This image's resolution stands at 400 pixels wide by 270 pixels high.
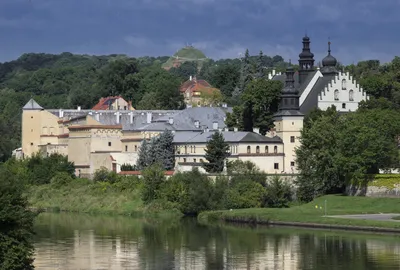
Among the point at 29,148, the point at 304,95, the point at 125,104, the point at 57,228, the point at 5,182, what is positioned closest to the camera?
the point at 5,182

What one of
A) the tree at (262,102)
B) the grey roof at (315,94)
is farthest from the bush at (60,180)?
the grey roof at (315,94)

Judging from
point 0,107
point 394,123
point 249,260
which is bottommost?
point 249,260

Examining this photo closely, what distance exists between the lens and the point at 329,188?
84938 millimetres

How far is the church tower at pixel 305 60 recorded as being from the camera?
349ft

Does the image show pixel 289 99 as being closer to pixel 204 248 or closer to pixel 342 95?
pixel 342 95

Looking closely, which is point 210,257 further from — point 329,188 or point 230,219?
point 329,188

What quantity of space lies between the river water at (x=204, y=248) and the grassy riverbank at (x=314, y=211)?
2163 mm

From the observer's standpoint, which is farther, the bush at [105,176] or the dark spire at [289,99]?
the bush at [105,176]

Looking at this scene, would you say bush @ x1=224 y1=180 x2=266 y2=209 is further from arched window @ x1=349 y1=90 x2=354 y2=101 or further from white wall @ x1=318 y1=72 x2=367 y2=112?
arched window @ x1=349 y1=90 x2=354 y2=101

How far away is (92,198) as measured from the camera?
94.8 metres

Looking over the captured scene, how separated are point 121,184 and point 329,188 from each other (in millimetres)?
17416

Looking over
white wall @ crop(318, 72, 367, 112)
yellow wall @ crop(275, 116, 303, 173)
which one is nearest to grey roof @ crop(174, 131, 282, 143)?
yellow wall @ crop(275, 116, 303, 173)

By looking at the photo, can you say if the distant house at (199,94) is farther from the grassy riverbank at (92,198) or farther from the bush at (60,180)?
the grassy riverbank at (92,198)

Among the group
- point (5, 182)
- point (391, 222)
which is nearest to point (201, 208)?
point (391, 222)
